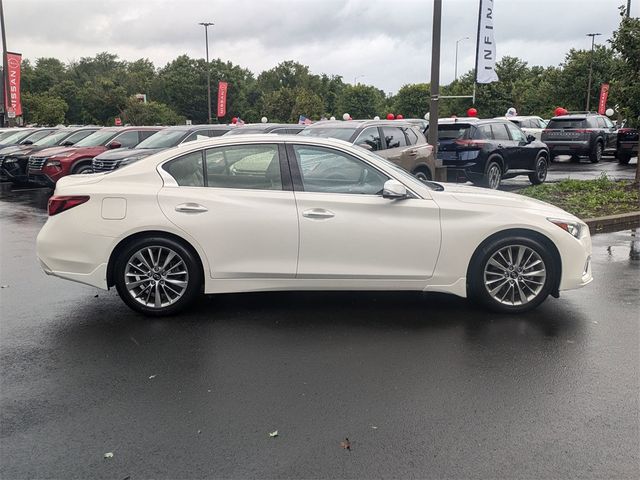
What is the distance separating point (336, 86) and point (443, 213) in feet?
309

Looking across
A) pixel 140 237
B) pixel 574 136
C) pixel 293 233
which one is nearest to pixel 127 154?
pixel 140 237

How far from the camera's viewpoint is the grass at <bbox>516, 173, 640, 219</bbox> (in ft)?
37.8

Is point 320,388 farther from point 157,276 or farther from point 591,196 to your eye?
point 591,196

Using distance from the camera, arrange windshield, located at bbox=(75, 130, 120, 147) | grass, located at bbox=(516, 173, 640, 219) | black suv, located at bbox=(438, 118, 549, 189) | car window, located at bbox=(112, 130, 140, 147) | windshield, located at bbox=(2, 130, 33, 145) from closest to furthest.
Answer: grass, located at bbox=(516, 173, 640, 219) < black suv, located at bbox=(438, 118, 549, 189) < windshield, located at bbox=(75, 130, 120, 147) < car window, located at bbox=(112, 130, 140, 147) < windshield, located at bbox=(2, 130, 33, 145)

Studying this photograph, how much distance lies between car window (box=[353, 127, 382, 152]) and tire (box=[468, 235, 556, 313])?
22.8ft

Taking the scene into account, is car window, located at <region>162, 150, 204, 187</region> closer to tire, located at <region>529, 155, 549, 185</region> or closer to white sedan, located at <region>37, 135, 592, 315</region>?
white sedan, located at <region>37, 135, 592, 315</region>

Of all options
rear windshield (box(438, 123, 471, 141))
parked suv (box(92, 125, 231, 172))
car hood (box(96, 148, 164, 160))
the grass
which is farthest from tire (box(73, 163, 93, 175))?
the grass

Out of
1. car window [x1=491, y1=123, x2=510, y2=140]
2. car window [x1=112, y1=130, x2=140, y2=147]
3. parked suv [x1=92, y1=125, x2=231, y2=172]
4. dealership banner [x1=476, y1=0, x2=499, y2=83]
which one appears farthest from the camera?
car window [x1=112, y1=130, x2=140, y2=147]

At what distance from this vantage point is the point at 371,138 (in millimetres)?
12719

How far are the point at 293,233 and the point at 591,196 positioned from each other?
890 centimetres

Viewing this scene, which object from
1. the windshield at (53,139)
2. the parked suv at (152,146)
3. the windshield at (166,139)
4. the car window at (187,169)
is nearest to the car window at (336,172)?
the car window at (187,169)

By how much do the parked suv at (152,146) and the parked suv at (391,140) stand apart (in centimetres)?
308

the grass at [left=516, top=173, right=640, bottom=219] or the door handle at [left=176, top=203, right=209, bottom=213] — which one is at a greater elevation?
the door handle at [left=176, top=203, right=209, bottom=213]

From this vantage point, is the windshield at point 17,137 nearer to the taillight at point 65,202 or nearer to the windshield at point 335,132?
the windshield at point 335,132
